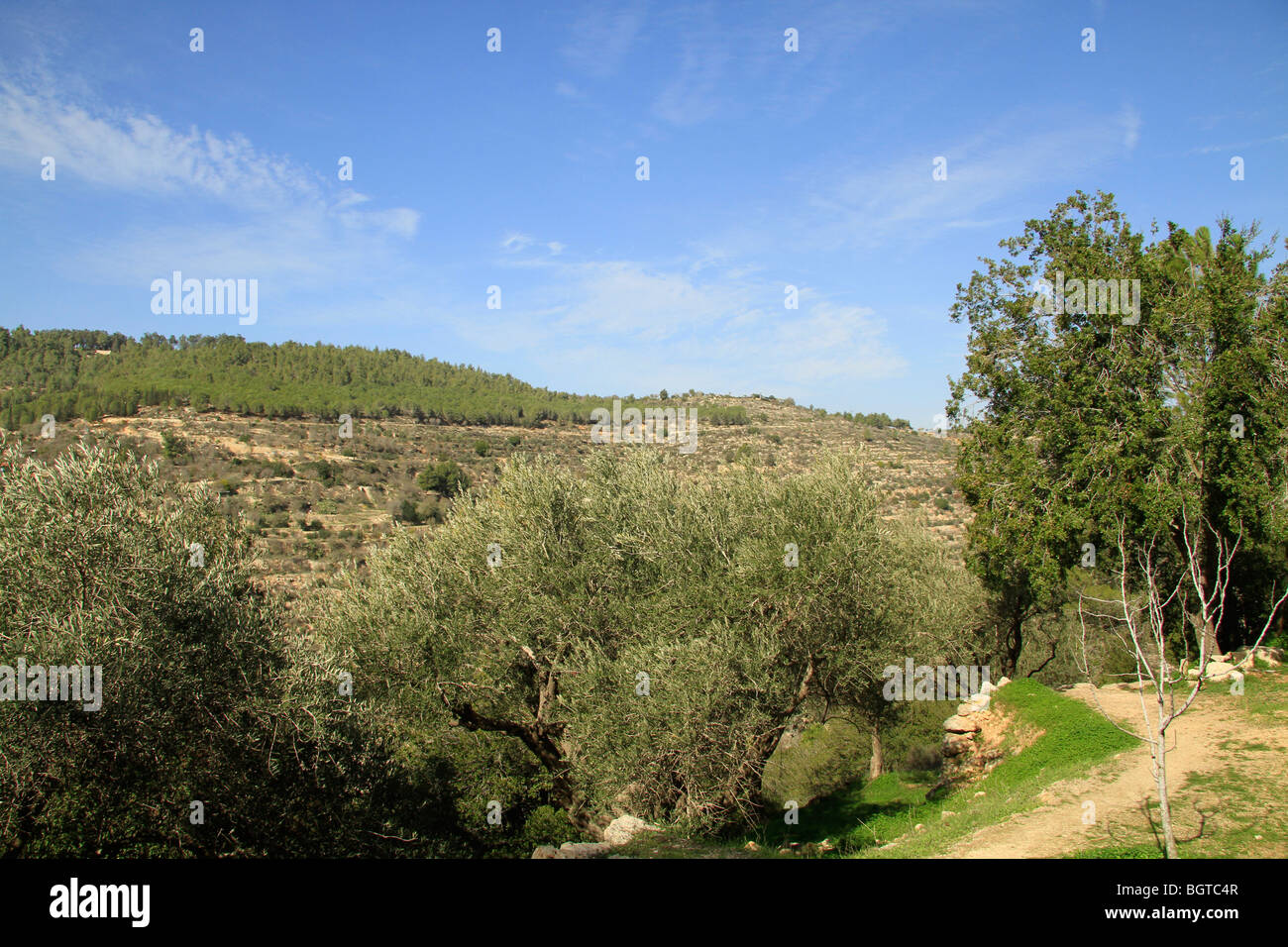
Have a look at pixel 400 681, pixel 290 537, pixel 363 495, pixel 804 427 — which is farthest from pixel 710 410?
pixel 400 681

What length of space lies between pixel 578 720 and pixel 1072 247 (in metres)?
19.8

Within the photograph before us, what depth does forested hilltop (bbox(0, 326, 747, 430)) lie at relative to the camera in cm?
7038

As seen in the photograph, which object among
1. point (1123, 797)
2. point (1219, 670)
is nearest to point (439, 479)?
point (1219, 670)

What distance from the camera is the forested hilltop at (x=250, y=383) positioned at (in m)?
70.4

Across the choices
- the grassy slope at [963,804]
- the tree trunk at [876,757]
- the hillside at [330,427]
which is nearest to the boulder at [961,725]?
the grassy slope at [963,804]

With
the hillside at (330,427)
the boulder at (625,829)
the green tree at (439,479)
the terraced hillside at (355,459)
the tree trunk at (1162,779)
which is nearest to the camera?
the tree trunk at (1162,779)

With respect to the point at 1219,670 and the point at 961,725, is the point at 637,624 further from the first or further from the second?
the point at 1219,670

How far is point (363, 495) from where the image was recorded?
5662 centimetres

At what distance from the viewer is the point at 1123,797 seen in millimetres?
11742

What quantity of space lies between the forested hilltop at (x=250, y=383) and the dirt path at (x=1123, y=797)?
227 ft

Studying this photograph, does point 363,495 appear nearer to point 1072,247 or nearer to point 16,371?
point 1072,247

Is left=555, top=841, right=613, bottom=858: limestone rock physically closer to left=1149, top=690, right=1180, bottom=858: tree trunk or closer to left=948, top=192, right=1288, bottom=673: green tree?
left=1149, top=690, right=1180, bottom=858: tree trunk

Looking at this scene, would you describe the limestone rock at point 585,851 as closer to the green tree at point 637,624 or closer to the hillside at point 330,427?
the green tree at point 637,624

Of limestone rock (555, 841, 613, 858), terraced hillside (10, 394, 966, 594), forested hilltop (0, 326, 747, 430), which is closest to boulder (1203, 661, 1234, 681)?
limestone rock (555, 841, 613, 858)
